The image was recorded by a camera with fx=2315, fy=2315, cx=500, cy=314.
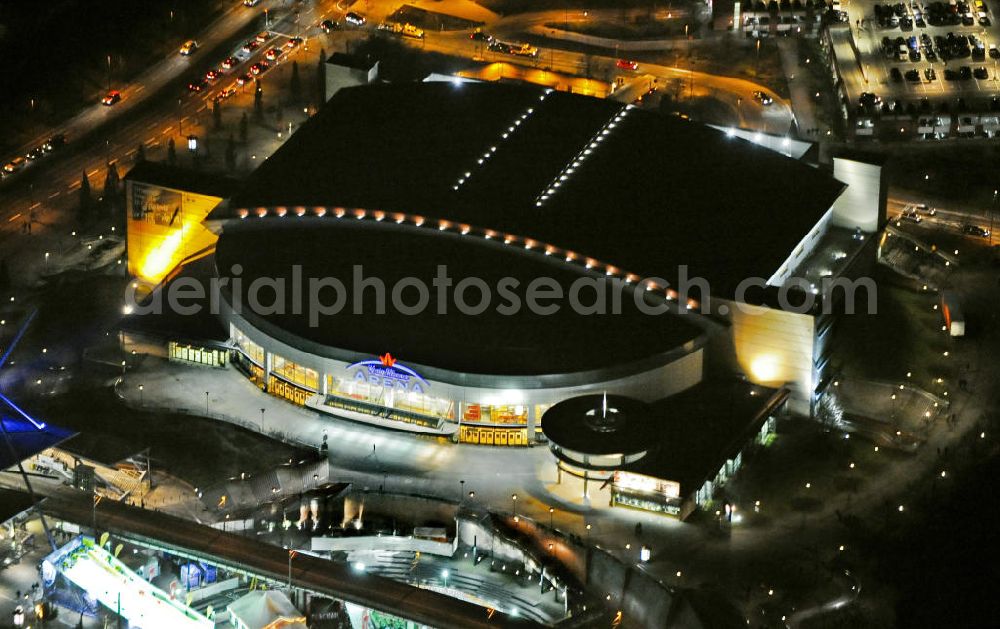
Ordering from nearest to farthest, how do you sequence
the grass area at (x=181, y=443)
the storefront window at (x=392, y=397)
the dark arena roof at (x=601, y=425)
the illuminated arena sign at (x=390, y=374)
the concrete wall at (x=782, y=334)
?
the dark arena roof at (x=601, y=425) < the grass area at (x=181, y=443) < the illuminated arena sign at (x=390, y=374) < the storefront window at (x=392, y=397) < the concrete wall at (x=782, y=334)

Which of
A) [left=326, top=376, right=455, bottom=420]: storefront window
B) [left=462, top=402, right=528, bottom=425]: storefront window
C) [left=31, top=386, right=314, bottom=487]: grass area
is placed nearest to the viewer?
[left=31, top=386, right=314, bottom=487]: grass area

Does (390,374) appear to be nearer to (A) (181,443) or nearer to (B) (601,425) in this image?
(A) (181,443)

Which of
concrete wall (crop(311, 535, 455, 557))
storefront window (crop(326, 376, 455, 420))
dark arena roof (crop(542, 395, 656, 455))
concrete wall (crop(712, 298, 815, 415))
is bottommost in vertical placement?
concrete wall (crop(311, 535, 455, 557))

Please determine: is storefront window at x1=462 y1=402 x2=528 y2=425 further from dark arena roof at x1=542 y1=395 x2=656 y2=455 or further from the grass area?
the grass area

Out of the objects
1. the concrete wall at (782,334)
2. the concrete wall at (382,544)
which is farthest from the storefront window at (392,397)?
the concrete wall at (782,334)

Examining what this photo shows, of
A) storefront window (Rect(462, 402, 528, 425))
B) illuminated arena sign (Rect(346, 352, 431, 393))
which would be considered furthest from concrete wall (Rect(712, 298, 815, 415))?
illuminated arena sign (Rect(346, 352, 431, 393))

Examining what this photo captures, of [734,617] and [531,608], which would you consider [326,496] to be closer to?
[531,608]

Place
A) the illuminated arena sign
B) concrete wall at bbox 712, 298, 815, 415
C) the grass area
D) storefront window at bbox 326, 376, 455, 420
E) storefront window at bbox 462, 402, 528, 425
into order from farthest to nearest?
concrete wall at bbox 712, 298, 815, 415, storefront window at bbox 326, 376, 455, 420, the illuminated arena sign, storefront window at bbox 462, 402, 528, 425, the grass area

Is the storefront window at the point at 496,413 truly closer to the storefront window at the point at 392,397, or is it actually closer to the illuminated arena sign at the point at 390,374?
the storefront window at the point at 392,397
